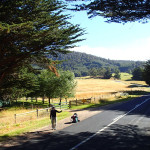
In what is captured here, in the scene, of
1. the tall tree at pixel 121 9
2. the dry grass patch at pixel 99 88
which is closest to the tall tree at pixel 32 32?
the tall tree at pixel 121 9

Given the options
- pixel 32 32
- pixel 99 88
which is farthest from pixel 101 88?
pixel 32 32

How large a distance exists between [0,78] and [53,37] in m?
5.22

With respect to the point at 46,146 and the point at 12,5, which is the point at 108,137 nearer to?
the point at 46,146

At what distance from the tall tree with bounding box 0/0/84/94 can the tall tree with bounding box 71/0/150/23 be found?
11.2 ft

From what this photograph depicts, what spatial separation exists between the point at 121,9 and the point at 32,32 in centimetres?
570

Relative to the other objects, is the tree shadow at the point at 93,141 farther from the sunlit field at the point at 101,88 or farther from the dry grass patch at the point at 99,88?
the sunlit field at the point at 101,88

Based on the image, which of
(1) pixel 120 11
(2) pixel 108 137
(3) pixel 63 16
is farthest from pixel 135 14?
(2) pixel 108 137

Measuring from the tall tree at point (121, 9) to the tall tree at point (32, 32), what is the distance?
11.2ft

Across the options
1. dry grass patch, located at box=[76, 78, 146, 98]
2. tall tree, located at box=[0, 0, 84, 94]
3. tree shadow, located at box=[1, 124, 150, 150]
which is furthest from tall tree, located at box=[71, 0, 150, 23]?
dry grass patch, located at box=[76, 78, 146, 98]

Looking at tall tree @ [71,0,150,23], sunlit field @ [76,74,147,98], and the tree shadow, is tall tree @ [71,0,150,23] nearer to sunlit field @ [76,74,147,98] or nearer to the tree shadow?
the tree shadow

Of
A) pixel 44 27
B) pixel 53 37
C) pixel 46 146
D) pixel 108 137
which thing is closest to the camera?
pixel 46 146

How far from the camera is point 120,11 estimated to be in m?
9.06

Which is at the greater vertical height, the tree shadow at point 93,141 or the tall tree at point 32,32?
the tall tree at point 32,32

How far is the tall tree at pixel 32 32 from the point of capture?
1071 centimetres
